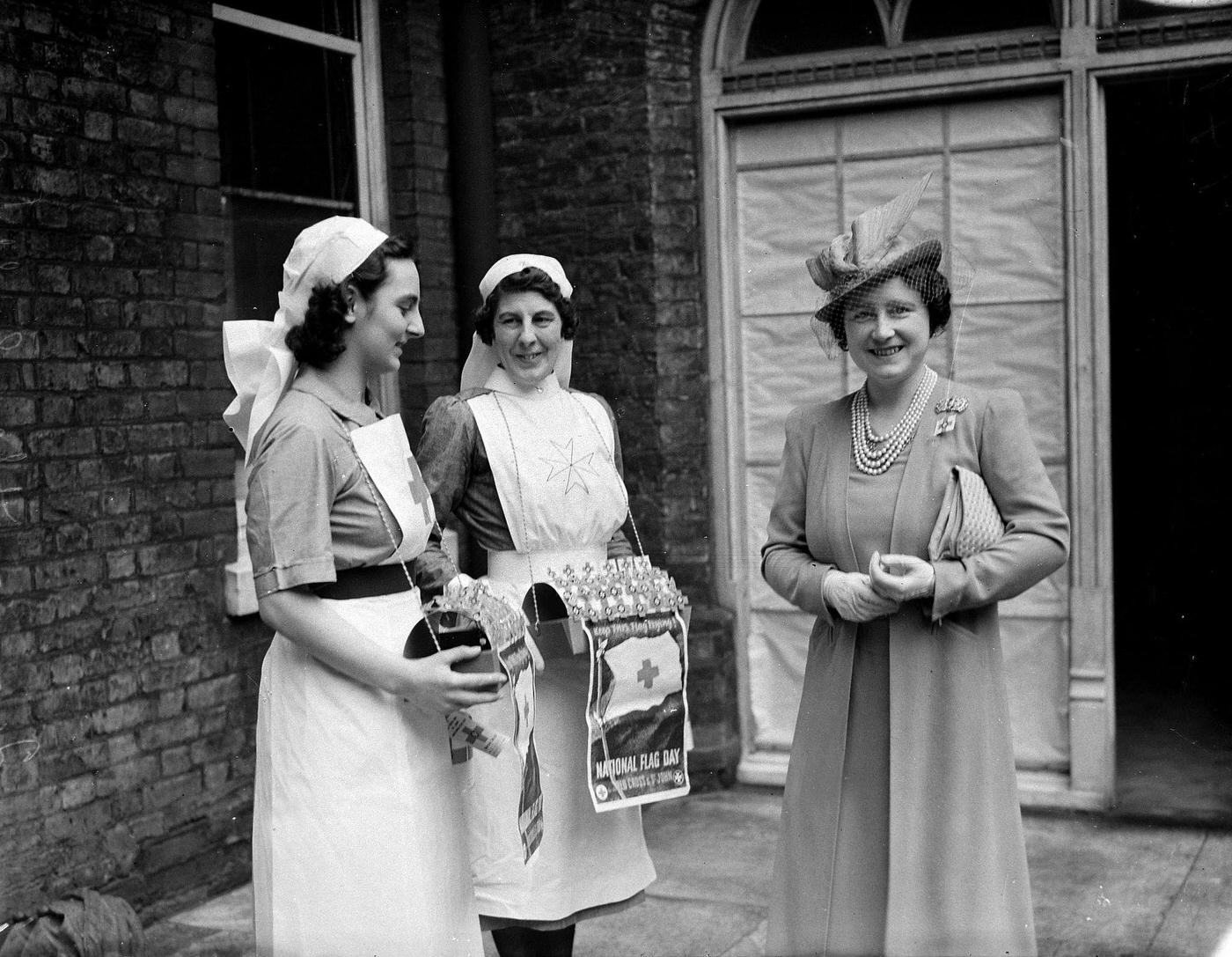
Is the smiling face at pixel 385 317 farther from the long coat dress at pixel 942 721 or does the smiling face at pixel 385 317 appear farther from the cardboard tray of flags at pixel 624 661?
the long coat dress at pixel 942 721

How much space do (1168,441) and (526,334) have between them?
20.1ft

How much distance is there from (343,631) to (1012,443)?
1.55m

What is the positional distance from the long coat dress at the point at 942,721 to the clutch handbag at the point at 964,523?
0.09 feet

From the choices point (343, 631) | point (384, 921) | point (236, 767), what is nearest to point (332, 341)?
point (343, 631)

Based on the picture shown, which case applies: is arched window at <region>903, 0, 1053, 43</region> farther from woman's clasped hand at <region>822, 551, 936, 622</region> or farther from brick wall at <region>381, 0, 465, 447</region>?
woman's clasped hand at <region>822, 551, 936, 622</region>

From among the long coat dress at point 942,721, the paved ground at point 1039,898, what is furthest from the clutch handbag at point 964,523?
the paved ground at point 1039,898

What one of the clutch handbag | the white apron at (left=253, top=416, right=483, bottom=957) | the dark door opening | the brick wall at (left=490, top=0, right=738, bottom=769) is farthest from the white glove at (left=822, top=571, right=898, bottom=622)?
the dark door opening

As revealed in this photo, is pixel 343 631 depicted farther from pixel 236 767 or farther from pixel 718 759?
pixel 718 759

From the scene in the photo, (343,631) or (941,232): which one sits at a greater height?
(941,232)

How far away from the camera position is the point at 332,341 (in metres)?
2.99

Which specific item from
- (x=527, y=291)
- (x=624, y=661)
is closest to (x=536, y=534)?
(x=624, y=661)

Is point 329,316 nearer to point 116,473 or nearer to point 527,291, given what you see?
point 527,291

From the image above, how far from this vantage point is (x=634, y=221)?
5762 mm

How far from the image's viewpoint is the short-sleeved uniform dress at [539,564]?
3.74 metres
